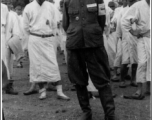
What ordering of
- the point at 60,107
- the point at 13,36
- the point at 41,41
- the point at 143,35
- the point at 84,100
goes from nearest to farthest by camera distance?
the point at 84,100 → the point at 60,107 → the point at 143,35 → the point at 41,41 → the point at 13,36

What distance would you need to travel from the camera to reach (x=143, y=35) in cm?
698

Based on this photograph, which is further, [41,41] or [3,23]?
[3,23]

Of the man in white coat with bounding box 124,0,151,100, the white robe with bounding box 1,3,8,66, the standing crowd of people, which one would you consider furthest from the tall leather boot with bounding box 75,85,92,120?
the white robe with bounding box 1,3,8,66

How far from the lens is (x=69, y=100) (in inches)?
281

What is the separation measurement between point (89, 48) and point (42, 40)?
2.41m

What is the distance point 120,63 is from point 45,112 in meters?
3.62

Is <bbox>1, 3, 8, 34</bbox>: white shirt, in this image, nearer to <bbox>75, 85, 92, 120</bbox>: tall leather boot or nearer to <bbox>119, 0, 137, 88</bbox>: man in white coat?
<bbox>119, 0, 137, 88</bbox>: man in white coat

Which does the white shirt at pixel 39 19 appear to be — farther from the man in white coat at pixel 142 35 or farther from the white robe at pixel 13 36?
the man in white coat at pixel 142 35

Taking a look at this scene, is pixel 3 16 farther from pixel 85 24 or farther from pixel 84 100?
pixel 84 100

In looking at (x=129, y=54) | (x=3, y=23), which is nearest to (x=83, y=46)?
(x=3, y=23)

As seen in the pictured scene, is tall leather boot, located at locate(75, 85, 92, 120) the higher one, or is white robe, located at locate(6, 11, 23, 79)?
white robe, located at locate(6, 11, 23, 79)

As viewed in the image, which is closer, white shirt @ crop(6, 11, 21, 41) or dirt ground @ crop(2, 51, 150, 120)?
dirt ground @ crop(2, 51, 150, 120)

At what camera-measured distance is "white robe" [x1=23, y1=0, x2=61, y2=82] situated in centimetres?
731

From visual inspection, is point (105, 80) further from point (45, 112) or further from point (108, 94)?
point (45, 112)
